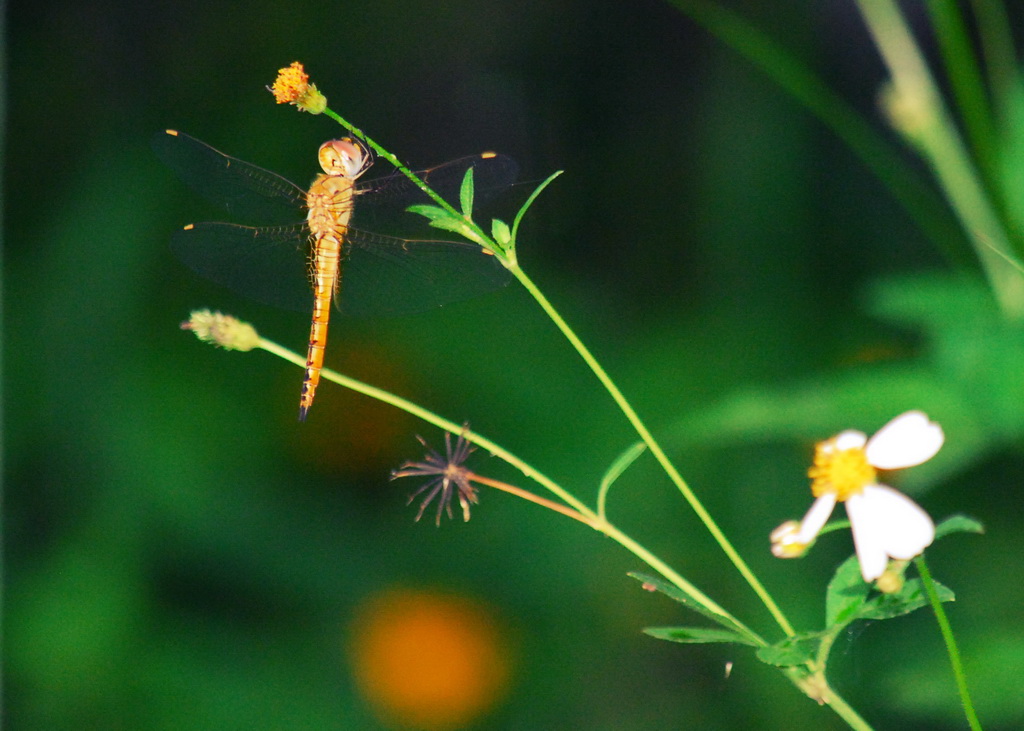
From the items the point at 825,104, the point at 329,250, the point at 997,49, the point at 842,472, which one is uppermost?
the point at 825,104

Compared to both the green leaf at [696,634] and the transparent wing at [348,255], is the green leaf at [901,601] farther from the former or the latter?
the transparent wing at [348,255]

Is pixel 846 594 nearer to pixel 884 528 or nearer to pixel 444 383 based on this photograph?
pixel 884 528

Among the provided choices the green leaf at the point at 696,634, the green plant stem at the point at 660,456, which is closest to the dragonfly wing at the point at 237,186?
the green plant stem at the point at 660,456

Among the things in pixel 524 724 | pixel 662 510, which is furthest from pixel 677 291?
pixel 524 724

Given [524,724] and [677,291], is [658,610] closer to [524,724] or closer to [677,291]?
[524,724]

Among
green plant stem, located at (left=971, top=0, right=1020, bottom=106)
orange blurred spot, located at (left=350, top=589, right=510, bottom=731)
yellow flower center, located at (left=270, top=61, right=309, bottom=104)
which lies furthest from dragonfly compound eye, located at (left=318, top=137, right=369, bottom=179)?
orange blurred spot, located at (left=350, top=589, right=510, bottom=731)

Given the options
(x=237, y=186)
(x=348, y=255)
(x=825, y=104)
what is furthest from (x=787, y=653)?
(x=825, y=104)

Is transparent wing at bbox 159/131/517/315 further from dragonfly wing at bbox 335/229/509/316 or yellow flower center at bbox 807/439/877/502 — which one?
yellow flower center at bbox 807/439/877/502
